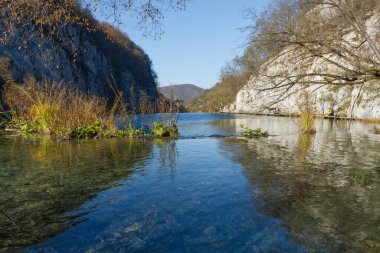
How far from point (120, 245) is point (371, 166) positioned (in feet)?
19.6

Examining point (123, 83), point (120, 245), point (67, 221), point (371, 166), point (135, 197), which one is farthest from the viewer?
point (123, 83)

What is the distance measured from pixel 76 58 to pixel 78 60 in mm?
15646

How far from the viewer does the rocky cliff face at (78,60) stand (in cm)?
501

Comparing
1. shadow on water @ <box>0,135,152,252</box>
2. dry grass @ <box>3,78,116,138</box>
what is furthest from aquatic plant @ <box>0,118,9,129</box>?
shadow on water @ <box>0,135,152,252</box>

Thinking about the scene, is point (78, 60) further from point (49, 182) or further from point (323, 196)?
point (323, 196)

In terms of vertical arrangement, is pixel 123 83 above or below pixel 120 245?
above

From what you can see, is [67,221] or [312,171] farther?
[312,171]

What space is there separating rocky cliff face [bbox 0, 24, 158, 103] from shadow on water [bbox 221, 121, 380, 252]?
313 centimetres

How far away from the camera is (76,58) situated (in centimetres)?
1471

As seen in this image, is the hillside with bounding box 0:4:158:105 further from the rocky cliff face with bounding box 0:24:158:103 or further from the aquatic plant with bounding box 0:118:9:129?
the aquatic plant with bounding box 0:118:9:129

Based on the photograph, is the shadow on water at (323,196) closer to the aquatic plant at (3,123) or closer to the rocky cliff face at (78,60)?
the rocky cliff face at (78,60)

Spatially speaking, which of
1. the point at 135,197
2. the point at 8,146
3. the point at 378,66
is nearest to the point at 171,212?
the point at 135,197

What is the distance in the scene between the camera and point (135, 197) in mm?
4594

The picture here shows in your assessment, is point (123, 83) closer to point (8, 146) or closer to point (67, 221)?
point (8, 146)
